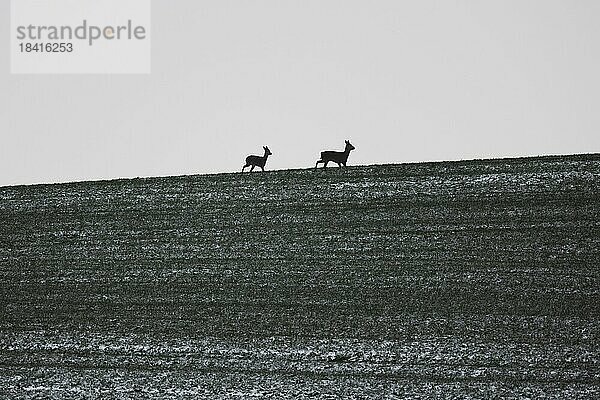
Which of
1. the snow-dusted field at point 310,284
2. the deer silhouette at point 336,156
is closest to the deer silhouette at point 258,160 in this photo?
the snow-dusted field at point 310,284

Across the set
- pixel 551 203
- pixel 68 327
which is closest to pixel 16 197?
pixel 68 327

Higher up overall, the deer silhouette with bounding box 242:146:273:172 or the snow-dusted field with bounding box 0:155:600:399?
the deer silhouette with bounding box 242:146:273:172

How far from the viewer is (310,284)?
2.69 metres

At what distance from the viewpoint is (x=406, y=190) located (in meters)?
3.34

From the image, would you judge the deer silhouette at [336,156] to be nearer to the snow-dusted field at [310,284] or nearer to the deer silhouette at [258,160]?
the snow-dusted field at [310,284]

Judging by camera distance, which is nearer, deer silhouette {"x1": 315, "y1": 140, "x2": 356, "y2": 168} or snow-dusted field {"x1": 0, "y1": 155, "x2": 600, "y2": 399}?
snow-dusted field {"x1": 0, "y1": 155, "x2": 600, "y2": 399}

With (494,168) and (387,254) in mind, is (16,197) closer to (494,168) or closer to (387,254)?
(387,254)

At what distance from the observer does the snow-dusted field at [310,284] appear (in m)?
2.00

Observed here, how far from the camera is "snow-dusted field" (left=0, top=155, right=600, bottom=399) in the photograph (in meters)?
2.00

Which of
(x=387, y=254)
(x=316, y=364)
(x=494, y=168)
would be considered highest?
(x=494, y=168)

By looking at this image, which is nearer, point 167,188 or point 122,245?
point 122,245

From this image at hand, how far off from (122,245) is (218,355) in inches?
42.8

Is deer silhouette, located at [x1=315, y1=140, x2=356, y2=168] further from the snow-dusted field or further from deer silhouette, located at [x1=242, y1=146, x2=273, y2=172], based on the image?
deer silhouette, located at [x1=242, y1=146, x2=273, y2=172]

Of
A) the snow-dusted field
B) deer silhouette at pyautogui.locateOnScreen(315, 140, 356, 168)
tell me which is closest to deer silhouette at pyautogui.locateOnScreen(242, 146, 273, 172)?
the snow-dusted field
